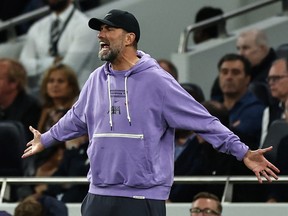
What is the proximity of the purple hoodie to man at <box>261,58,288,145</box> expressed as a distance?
3.27 meters

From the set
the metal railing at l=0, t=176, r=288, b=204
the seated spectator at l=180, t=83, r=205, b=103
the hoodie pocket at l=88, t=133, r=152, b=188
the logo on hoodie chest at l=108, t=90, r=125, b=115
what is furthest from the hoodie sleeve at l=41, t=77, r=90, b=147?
the seated spectator at l=180, t=83, r=205, b=103

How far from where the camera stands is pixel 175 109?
7828mm

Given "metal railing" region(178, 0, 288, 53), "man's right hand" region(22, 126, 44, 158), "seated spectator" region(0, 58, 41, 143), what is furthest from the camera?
"metal railing" region(178, 0, 288, 53)

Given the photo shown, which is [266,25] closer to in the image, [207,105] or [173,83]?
[207,105]

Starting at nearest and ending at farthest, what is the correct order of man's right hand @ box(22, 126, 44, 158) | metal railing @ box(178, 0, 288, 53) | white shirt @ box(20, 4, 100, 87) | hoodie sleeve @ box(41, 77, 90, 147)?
hoodie sleeve @ box(41, 77, 90, 147), man's right hand @ box(22, 126, 44, 158), metal railing @ box(178, 0, 288, 53), white shirt @ box(20, 4, 100, 87)

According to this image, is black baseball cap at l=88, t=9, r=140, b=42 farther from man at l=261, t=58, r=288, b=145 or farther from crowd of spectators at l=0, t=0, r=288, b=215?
man at l=261, t=58, r=288, b=145

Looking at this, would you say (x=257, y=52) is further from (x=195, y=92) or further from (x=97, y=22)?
(x=97, y=22)

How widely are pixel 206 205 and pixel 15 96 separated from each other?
12.2 feet

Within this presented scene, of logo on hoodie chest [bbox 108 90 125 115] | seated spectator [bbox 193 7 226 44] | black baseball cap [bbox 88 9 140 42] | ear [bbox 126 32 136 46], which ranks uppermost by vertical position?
black baseball cap [bbox 88 9 140 42]

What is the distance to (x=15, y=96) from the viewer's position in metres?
13.0

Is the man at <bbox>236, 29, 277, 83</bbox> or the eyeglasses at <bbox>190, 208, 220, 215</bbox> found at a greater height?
the man at <bbox>236, 29, 277, 83</bbox>

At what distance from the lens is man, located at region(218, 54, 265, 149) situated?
11398 millimetres

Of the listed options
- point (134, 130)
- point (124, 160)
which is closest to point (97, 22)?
point (134, 130)

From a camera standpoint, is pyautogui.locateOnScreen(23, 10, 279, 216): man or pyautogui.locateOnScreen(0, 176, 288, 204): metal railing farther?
pyautogui.locateOnScreen(0, 176, 288, 204): metal railing
